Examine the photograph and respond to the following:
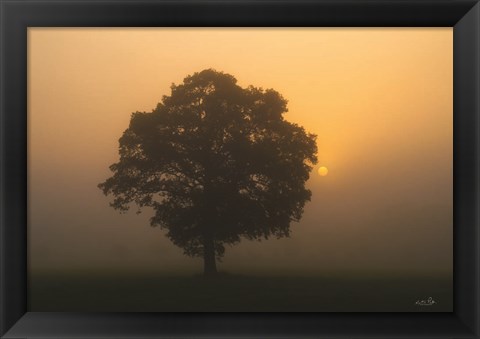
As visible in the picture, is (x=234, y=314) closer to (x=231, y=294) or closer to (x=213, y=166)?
(x=231, y=294)

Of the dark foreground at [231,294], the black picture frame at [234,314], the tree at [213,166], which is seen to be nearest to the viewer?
the black picture frame at [234,314]

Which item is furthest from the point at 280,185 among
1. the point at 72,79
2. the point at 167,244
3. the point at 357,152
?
the point at 72,79

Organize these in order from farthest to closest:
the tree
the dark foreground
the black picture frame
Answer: the tree → the dark foreground → the black picture frame

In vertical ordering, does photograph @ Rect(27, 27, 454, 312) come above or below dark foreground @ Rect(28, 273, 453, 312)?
above

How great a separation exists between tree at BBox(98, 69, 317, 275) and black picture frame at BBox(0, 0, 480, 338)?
44 cm

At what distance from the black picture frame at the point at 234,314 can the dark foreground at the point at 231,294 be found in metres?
0.06

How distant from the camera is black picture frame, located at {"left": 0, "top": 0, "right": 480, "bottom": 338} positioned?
10.3 feet

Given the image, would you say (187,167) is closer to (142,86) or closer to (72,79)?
(142,86)

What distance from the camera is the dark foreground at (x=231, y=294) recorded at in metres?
3.25

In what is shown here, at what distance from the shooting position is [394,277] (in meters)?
3.34
